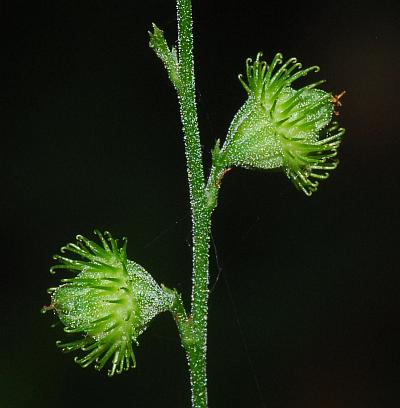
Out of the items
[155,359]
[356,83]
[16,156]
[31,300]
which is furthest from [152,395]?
[356,83]

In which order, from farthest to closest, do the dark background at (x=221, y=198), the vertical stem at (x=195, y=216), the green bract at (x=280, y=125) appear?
the dark background at (x=221, y=198), the green bract at (x=280, y=125), the vertical stem at (x=195, y=216)

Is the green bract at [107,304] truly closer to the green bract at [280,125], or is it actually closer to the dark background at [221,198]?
Result: the green bract at [280,125]

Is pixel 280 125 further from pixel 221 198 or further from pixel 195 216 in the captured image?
pixel 221 198

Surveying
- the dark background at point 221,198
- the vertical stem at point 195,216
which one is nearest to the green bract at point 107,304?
the vertical stem at point 195,216

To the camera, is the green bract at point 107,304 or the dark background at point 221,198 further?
the dark background at point 221,198

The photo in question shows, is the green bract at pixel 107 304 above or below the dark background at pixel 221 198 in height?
below

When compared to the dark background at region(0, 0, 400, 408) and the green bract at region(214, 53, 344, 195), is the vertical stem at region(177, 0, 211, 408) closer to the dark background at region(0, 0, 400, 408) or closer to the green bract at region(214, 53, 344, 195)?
the green bract at region(214, 53, 344, 195)
